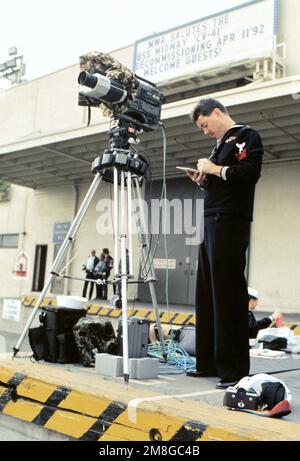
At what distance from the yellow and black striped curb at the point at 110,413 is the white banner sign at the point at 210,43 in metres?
10.6

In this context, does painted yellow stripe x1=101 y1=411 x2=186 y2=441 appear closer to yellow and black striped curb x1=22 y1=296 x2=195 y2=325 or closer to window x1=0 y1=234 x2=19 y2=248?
yellow and black striped curb x1=22 y1=296 x2=195 y2=325

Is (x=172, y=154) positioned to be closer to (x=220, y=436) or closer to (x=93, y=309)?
(x=93, y=309)

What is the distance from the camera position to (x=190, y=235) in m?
13.0

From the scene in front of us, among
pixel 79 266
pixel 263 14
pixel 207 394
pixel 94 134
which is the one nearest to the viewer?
pixel 207 394

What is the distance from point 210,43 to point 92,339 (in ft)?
37.4

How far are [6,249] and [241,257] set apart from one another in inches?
660

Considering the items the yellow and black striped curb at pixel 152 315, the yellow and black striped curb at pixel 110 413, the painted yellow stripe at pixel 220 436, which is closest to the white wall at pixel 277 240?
the yellow and black striped curb at pixel 152 315

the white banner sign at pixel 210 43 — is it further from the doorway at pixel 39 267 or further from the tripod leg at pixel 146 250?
the tripod leg at pixel 146 250

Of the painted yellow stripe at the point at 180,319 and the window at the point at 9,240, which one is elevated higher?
the window at the point at 9,240

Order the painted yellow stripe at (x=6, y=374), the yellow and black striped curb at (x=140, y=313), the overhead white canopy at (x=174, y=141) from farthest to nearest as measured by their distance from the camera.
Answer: the overhead white canopy at (x=174, y=141)
the yellow and black striped curb at (x=140, y=313)
the painted yellow stripe at (x=6, y=374)

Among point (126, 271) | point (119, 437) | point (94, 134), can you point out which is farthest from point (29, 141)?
point (119, 437)

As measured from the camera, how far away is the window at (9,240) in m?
17.7

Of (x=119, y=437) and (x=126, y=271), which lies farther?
(x=126, y=271)

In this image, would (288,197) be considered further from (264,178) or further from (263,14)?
(263,14)
